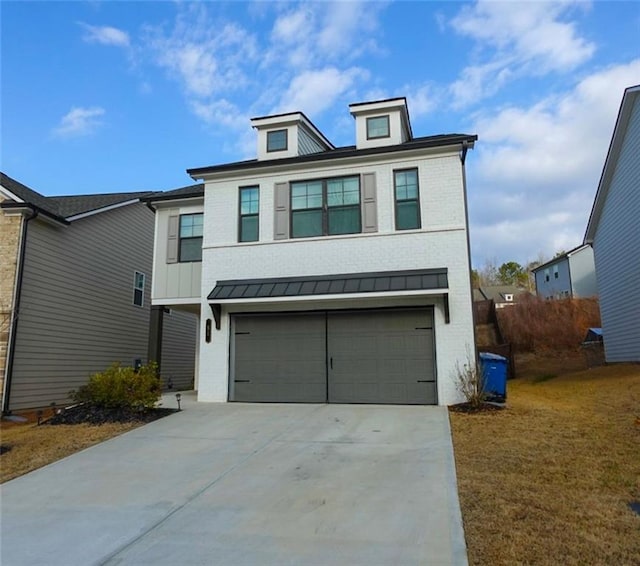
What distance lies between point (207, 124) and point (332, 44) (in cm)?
489

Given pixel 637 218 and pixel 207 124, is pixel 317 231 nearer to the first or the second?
pixel 207 124

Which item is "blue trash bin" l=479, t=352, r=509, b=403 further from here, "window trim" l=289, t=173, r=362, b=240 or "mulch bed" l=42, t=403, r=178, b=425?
"mulch bed" l=42, t=403, r=178, b=425

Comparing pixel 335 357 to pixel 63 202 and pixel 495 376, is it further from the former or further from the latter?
pixel 63 202

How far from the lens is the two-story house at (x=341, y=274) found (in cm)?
1069

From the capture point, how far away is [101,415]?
959 centimetres

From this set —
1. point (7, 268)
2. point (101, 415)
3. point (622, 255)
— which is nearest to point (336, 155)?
point (101, 415)

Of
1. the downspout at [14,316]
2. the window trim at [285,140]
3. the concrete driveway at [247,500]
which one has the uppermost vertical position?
the window trim at [285,140]

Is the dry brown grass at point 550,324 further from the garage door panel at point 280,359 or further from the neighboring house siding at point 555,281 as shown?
the garage door panel at point 280,359

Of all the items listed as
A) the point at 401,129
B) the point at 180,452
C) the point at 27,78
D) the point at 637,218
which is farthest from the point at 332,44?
the point at 637,218

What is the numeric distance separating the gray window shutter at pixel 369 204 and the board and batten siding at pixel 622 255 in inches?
348

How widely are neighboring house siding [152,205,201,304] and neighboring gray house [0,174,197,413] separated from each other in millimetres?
2905

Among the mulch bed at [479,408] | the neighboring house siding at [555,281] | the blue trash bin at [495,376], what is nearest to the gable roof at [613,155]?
the blue trash bin at [495,376]

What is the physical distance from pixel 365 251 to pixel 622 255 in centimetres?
1054

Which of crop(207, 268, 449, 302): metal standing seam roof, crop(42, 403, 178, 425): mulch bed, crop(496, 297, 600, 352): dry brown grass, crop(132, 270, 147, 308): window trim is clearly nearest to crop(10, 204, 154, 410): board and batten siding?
crop(132, 270, 147, 308): window trim
